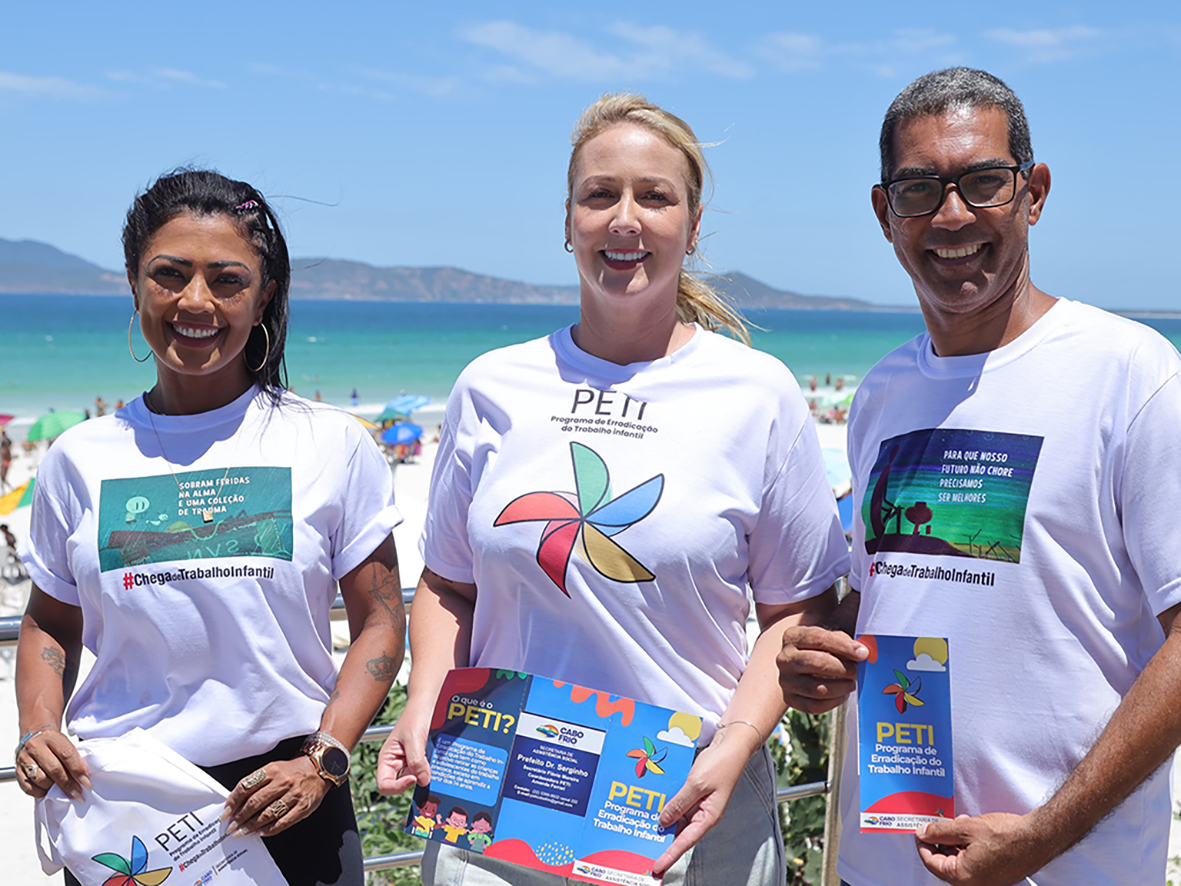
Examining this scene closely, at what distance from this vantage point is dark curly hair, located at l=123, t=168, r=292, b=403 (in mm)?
2268

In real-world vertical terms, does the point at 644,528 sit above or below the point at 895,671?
above

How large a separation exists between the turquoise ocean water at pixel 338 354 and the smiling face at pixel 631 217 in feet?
115

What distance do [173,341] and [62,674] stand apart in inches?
29.2

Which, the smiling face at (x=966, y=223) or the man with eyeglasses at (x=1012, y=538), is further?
the smiling face at (x=966, y=223)

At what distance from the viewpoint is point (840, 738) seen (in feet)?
9.19

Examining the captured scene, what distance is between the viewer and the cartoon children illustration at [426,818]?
194 cm

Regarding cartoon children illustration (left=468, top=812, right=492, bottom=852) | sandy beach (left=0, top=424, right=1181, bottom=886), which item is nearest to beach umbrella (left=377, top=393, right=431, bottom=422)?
sandy beach (left=0, top=424, right=1181, bottom=886)

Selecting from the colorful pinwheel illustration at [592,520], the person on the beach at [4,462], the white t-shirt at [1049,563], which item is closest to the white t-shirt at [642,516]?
the colorful pinwheel illustration at [592,520]

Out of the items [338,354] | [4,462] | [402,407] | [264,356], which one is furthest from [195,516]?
[338,354]

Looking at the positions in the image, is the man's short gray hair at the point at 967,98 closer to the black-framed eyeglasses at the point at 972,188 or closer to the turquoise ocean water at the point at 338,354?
the black-framed eyeglasses at the point at 972,188

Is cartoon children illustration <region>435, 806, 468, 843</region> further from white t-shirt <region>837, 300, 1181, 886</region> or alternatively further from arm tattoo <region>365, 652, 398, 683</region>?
white t-shirt <region>837, 300, 1181, 886</region>

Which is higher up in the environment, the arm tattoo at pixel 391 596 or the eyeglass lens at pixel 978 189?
the eyeglass lens at pixel 978 189

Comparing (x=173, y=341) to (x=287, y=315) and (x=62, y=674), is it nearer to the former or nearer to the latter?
(x=287, y=315)

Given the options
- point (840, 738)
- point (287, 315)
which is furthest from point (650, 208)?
point (840, 738)
